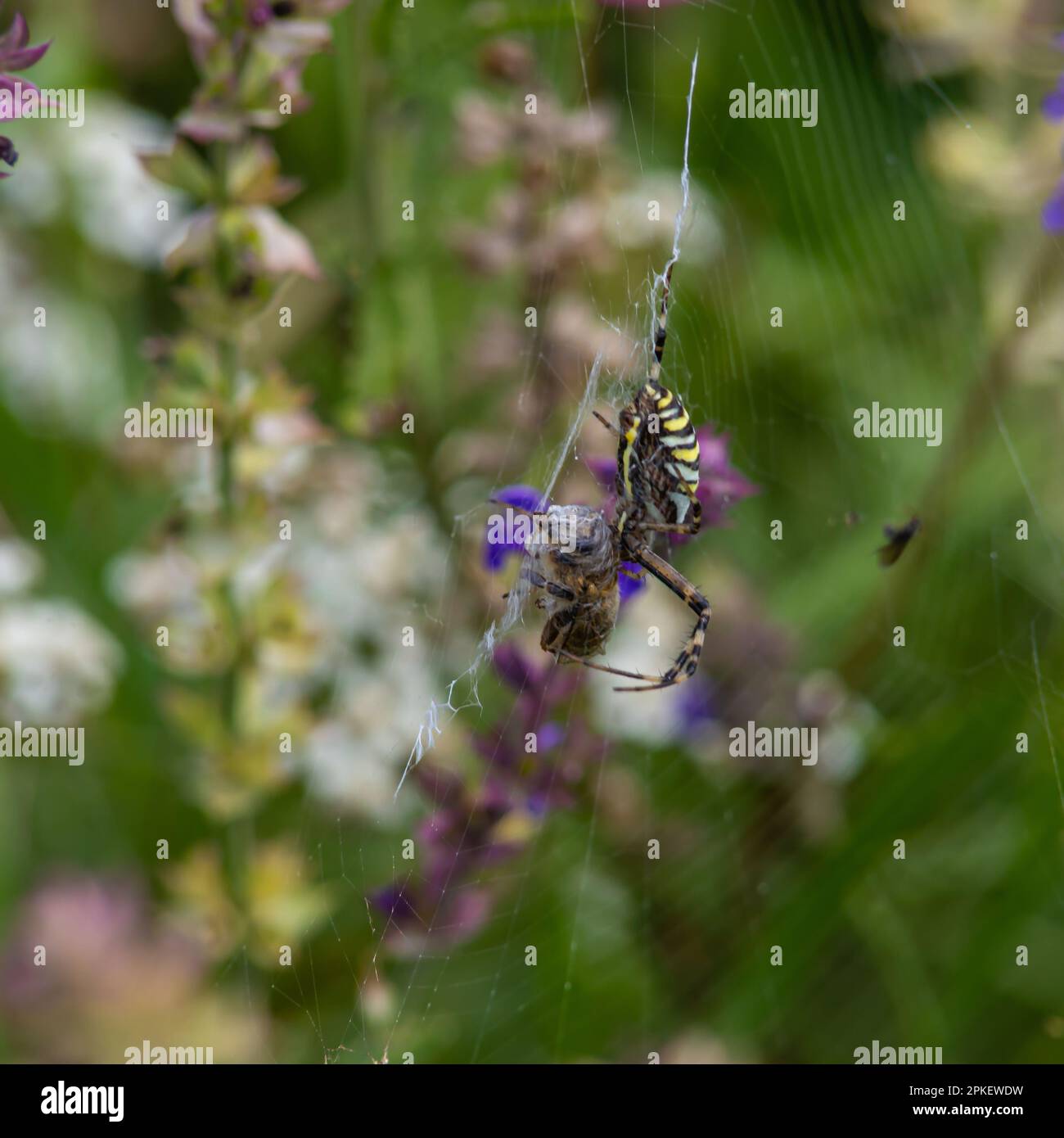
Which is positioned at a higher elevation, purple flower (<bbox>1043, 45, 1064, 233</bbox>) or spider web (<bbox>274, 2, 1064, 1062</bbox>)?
purple flower (<bbox>1043, 45, 1064, 233</bbox>)

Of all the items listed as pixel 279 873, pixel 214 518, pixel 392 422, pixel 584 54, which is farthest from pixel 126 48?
pixel 279 873

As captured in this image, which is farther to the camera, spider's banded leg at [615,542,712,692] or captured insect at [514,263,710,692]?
spider's banded leg at [615,542,712,692]

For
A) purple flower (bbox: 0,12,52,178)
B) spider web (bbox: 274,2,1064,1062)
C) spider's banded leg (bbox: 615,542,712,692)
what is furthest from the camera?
spider web (bbox: 274,2,1064,1062)

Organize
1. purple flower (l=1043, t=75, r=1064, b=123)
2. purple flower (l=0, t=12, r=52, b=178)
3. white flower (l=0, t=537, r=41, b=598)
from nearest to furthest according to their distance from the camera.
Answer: purple flower (l=0, t=12, r=52, b=178) < purple flower (l=1043, t=75, r=1064, b=123) < white flower (l=0, t=537, r=41, b=598)

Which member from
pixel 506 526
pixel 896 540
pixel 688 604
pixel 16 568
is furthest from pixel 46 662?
pixel 896 540

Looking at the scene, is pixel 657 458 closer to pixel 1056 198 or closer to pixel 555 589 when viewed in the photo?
pixel 555 589

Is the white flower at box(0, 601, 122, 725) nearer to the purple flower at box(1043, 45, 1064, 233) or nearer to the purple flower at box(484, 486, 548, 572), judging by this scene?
the purple flower at box(484, 486, 548, 572)

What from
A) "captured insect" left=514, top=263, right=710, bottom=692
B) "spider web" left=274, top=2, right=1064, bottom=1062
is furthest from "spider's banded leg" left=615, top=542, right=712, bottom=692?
"spider web" left=274, top=2, right=1064, bottom=1062
